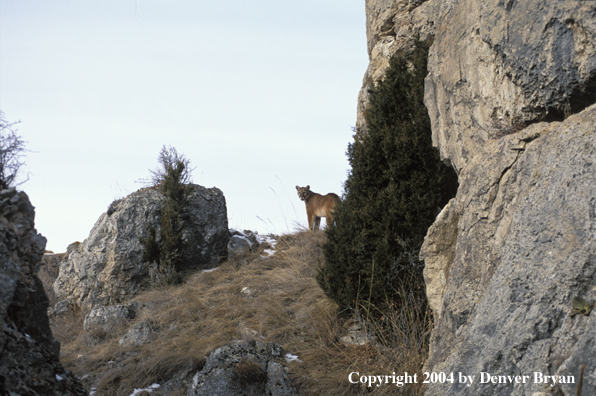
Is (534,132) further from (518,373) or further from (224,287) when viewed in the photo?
(224,287)

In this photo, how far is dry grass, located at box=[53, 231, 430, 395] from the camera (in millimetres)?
5117

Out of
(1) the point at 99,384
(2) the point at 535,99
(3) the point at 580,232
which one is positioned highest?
(2) the point at 535,99

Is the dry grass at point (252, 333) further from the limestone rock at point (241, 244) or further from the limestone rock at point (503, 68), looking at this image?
the limestone rock at point (503, 68)

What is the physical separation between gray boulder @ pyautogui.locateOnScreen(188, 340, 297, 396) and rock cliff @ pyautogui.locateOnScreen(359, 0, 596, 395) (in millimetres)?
1869

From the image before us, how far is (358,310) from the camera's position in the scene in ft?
19.0

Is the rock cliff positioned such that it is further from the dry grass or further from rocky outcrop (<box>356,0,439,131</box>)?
rocky outcrop (<box>356,0,439,131</box>)

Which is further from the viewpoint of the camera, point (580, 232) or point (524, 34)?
point (524, 34)

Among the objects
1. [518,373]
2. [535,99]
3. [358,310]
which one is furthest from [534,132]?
[358,310]

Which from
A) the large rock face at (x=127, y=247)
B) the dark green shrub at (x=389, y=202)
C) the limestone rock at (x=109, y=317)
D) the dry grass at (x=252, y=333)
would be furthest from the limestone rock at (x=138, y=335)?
the dark green shrub at (x=389, y=202)

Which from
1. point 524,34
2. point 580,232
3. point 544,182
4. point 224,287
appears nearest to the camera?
point 580,232

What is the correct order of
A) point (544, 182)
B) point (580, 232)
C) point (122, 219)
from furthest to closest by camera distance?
point (122, 219) < point (544, 182) < point (580, 232)

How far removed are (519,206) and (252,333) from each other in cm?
461

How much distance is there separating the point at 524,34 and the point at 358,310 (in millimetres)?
3816

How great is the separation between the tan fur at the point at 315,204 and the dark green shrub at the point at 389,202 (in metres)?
5.09
